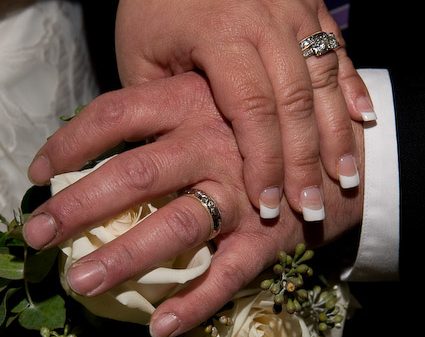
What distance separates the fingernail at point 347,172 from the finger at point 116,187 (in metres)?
0.22

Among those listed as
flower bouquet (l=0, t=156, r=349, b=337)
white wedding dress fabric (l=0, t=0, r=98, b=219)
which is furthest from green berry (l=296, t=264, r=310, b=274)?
white wedding dress fabric (l=0, t=0, r=98, b=219)

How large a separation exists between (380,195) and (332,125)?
16 centimetres

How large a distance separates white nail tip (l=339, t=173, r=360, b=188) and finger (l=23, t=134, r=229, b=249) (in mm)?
219

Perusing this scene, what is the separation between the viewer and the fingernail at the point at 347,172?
3.55 feet

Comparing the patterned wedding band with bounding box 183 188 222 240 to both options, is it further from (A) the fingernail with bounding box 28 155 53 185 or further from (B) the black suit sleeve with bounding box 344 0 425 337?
(B) the black suit sleeve with bounding box 344 0 425 337

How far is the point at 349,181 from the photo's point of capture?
3.56 feet

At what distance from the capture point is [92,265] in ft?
2.72

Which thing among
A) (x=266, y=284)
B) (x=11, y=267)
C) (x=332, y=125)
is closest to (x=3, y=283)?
(x=11, y=267)

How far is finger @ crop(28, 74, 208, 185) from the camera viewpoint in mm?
968

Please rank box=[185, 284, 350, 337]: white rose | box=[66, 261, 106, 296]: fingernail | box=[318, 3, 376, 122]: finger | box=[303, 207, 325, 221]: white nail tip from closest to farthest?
box=[66, 261, 106, 296]: fingernail
box=[185, 284, 350, 337]: white rose
box=[303, 207, 325, 221]: white nail tip
box=[318, 3, 376, 122]: finger

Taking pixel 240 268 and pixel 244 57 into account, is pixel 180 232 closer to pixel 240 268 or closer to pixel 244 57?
pixel 240 268

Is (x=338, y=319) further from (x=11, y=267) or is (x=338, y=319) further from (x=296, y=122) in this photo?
(x=11, y=267)

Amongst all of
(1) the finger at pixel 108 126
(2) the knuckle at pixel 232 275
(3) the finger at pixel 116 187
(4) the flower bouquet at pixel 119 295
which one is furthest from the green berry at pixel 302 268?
(1) the finger at pixel 108 126

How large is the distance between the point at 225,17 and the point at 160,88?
16 cm
